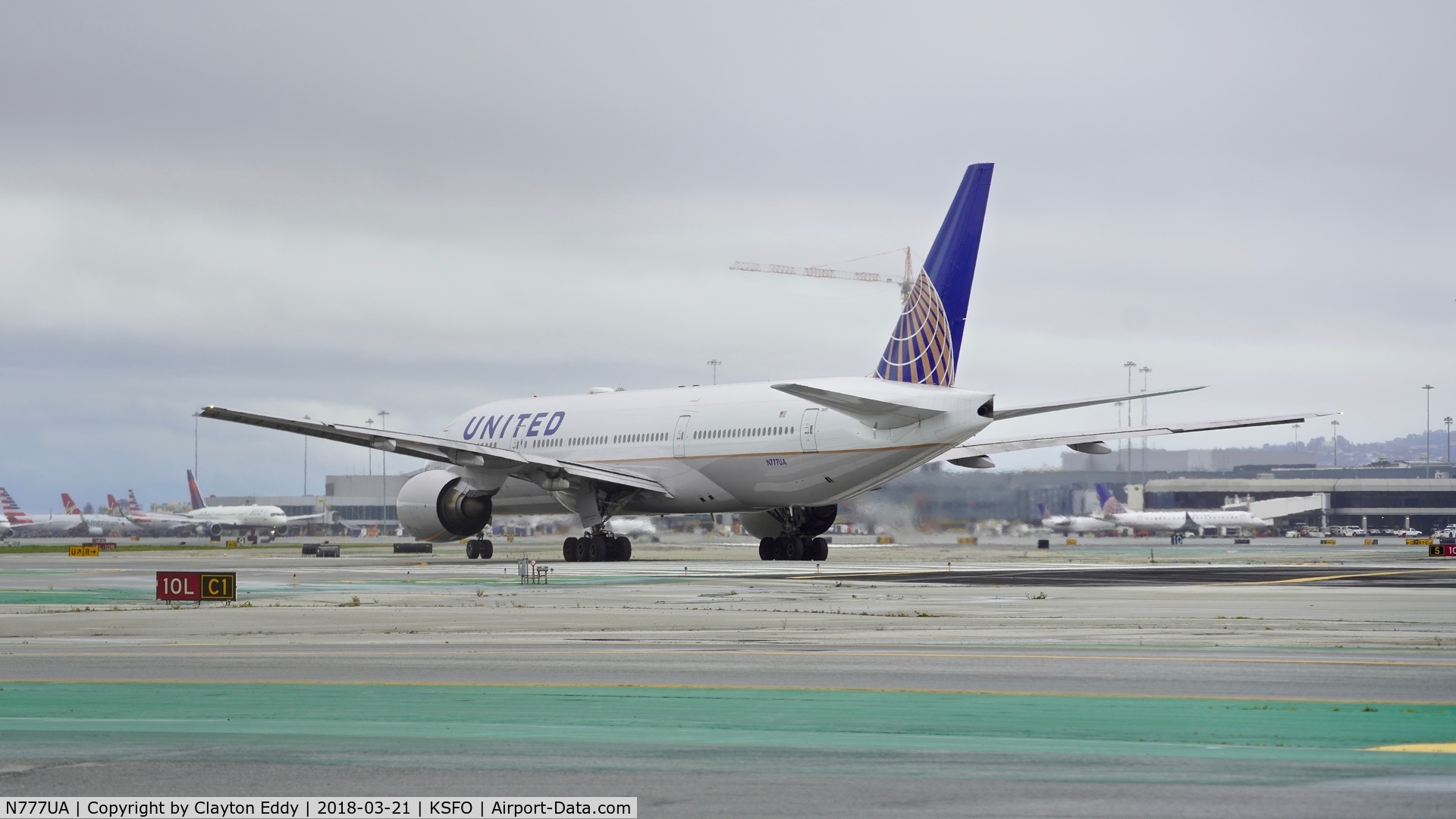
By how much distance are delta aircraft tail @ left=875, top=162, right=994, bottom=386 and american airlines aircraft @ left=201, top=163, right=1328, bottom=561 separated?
0.13ft

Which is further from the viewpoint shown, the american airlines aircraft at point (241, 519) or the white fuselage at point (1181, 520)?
the american airlines aircraft at point (241, 519)

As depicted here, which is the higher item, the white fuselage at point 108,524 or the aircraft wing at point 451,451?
the aircraft wing at point 451,451

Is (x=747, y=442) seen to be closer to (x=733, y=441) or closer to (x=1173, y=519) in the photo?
(x=733, y=441)

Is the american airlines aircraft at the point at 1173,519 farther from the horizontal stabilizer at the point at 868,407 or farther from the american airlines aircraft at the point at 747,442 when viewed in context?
the horizontal stabilizer at the point at 868,407

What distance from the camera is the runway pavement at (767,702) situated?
7.49 metres

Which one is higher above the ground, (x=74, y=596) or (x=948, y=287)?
(x=948, y=287)

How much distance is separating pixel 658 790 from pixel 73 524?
15768 centimetres

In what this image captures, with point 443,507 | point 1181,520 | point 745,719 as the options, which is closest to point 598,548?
point 443,507

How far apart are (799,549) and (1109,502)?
2678 inches

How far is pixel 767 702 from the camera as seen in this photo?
10.9 m

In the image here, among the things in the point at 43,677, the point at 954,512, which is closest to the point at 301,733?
the point at 43,677

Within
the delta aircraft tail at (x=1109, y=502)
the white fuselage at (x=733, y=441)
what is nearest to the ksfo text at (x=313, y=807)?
the white fuselage at (x=733, y=441)

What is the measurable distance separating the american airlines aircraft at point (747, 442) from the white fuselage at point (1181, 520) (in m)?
66.7

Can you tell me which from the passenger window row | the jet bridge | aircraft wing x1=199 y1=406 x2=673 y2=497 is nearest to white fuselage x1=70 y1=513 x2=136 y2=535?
the jet bridge
